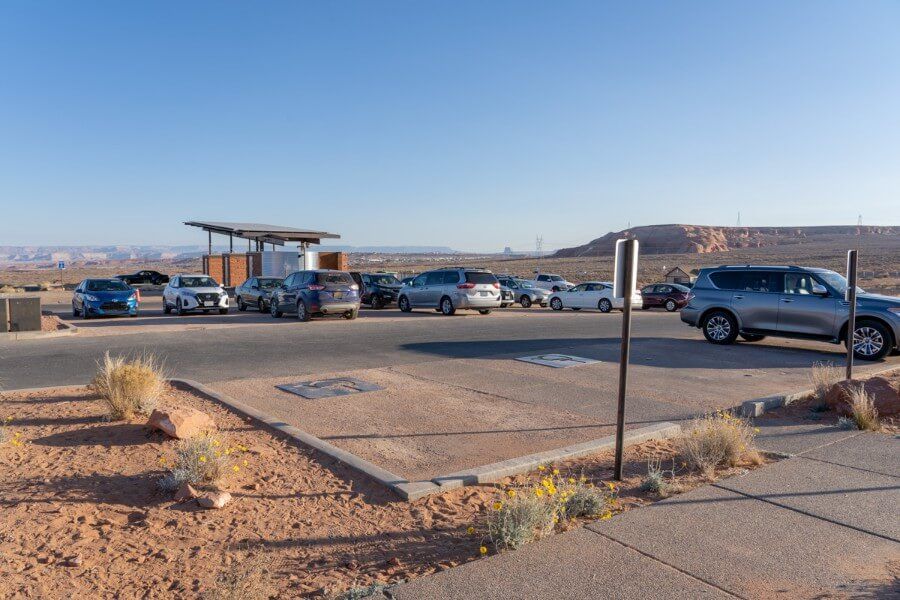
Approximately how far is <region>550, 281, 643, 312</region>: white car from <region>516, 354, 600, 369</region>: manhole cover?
1652cm

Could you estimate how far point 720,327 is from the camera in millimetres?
15586

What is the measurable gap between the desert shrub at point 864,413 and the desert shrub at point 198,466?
6611mm

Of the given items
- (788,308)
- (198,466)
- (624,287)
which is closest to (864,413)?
(624,287)

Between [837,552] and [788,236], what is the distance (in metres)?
182

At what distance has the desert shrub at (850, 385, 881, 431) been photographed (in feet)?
24.4

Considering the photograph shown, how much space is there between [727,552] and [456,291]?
2046 centimetres

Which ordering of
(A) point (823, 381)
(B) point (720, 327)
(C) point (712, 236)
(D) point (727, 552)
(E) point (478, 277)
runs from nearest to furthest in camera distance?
(D) point (727, 552), (A) point (823, 381), (B) point (720, 327), (E) point (478, 277), (C) point (712, 236)

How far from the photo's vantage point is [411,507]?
5066 mm

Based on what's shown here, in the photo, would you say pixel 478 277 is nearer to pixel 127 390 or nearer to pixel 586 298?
pixel 586 298

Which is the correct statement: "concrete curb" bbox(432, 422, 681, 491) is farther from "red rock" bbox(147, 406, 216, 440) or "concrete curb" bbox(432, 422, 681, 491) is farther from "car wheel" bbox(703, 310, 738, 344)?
"car wheel" bbox(703, 310, 738, 344)

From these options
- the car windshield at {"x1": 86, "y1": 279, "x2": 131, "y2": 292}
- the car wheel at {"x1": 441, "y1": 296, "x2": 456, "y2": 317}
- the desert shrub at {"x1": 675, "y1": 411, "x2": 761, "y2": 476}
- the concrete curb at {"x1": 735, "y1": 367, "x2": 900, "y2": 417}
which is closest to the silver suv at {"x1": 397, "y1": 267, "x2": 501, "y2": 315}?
the car wheel at {"x1": 441, "y1": 296, "x2": 456, "y2": 317}

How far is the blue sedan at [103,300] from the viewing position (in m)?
22.4

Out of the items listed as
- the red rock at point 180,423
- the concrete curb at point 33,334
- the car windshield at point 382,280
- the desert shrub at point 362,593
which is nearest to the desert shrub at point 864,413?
the desert shrub at point 362,593

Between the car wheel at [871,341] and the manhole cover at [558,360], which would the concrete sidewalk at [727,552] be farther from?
the car wheel at [871,341]
